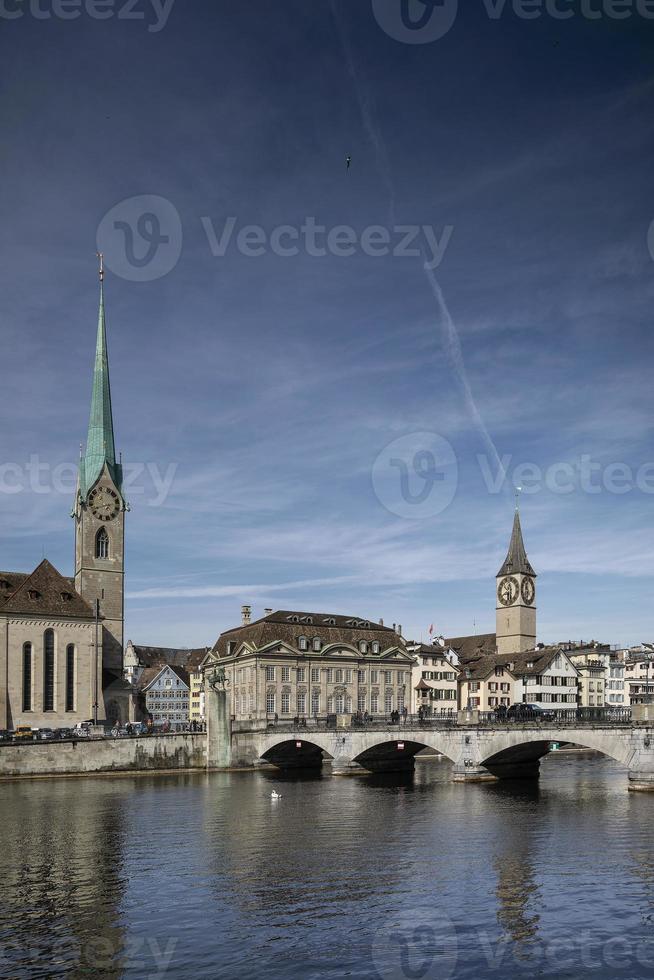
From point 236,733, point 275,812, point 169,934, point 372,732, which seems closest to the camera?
point 169,934

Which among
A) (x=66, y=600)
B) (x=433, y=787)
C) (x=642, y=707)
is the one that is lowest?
(x=433, y=787)

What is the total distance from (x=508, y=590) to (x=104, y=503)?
72.0 meters

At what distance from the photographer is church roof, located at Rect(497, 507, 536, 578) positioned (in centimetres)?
16312

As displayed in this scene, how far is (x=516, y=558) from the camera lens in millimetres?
164000

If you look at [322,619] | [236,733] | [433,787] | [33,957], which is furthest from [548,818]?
[322,619]

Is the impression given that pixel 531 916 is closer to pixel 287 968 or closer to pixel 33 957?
pixel 287 968

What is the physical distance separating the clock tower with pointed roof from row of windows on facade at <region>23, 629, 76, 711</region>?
76.7 metres

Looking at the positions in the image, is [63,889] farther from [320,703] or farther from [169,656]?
[169,656]

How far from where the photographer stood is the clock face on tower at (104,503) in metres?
118

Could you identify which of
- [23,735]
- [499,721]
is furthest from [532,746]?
[23,735]

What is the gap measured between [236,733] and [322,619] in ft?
108

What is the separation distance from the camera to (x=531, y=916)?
33031mm

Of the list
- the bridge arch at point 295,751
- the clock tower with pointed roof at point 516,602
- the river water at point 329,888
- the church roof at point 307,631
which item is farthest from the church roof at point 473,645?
the river water at point 329,888

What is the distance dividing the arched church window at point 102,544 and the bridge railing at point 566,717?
52.8m
